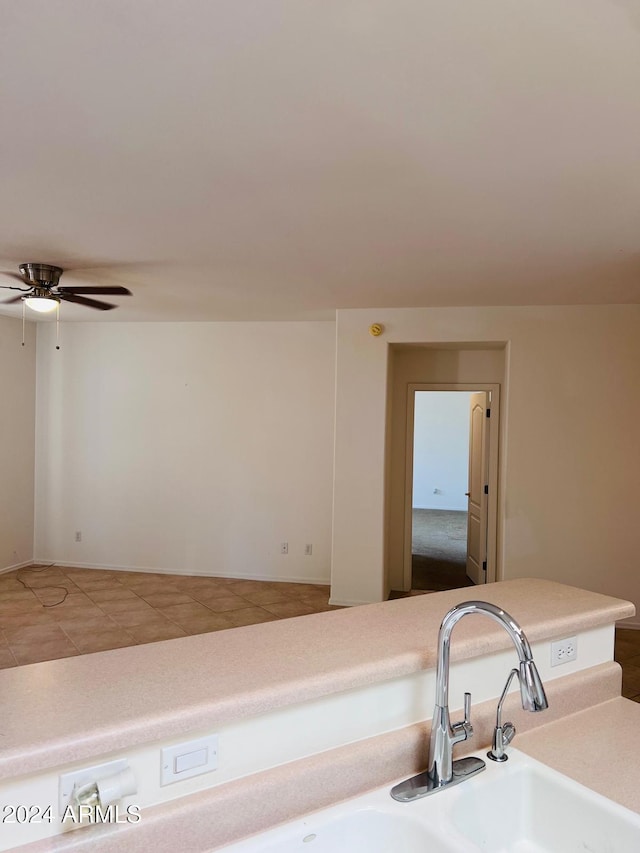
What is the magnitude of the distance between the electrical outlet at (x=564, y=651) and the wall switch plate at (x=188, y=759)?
37.6 inches

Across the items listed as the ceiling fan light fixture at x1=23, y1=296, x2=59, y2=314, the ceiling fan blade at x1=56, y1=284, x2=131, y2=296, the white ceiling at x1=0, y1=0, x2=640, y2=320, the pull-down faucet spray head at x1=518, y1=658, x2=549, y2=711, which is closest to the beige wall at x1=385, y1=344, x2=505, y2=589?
the white ceiling at x1=0, y1=0, x2=640, y2=320

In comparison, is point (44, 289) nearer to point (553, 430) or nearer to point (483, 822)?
point (483, 822)

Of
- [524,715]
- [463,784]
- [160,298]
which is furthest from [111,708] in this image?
[160,298]

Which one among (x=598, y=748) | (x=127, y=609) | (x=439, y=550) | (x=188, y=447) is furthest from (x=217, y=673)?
(x=439, y=550)

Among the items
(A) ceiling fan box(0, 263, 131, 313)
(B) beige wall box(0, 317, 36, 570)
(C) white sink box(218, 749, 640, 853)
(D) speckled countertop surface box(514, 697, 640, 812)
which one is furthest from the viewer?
(B) beige wall box(0, 317, 36, 570)

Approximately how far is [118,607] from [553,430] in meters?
4.03

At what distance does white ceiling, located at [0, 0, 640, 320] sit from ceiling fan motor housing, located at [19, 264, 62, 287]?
0.10m

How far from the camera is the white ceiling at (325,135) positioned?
4.81ft

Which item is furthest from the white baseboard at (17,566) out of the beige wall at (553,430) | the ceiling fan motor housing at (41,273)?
the beige wall at (553,430)

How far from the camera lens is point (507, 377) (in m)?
4.82

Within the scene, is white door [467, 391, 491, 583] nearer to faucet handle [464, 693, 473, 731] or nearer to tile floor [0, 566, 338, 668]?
tile floor [0, 566, 338, 668]

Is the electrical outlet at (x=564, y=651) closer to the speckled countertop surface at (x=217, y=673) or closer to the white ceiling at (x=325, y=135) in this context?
the speckled countertop surface at (x=217, y=673)

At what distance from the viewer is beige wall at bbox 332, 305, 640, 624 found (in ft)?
15.2

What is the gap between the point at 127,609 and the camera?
485 centimetres
